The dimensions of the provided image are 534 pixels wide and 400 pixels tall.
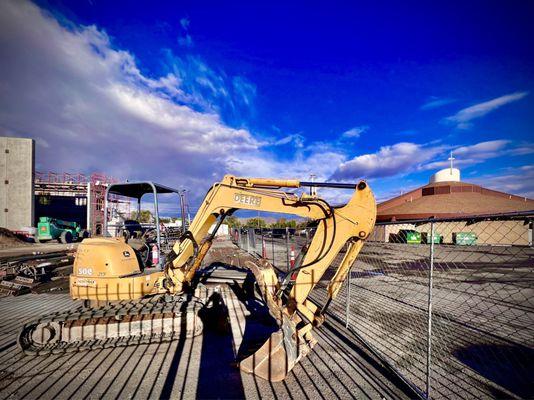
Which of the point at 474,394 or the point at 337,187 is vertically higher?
the point at 337,187

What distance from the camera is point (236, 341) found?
4902mm

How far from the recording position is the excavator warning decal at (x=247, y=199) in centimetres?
461

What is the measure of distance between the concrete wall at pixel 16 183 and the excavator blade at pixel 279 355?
39.4 meters

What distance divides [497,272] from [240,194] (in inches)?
618

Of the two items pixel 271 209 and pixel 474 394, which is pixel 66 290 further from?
pixel 474 394

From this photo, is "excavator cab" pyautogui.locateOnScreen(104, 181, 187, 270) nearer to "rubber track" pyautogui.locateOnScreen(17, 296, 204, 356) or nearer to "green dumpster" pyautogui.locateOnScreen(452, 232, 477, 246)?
"rubber track" pyautogui.locateOnScreen(17, 296, 204, 356)

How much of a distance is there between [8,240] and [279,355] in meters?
32.0

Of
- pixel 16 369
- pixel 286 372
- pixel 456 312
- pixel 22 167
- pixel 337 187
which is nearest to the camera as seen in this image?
pixel 286 372

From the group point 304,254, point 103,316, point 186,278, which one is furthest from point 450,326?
point 103,316

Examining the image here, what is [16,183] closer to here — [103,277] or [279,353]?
[103,277]

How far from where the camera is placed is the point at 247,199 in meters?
4.65

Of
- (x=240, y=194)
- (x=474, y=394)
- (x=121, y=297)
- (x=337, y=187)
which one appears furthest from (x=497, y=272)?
(x=121, y=297)

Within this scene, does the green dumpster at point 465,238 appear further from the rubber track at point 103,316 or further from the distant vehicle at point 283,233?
the rubber track at point 103,316

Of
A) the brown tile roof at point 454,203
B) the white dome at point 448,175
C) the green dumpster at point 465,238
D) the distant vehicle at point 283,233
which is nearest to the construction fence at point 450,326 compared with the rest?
the distant vehicle at point 283,233
